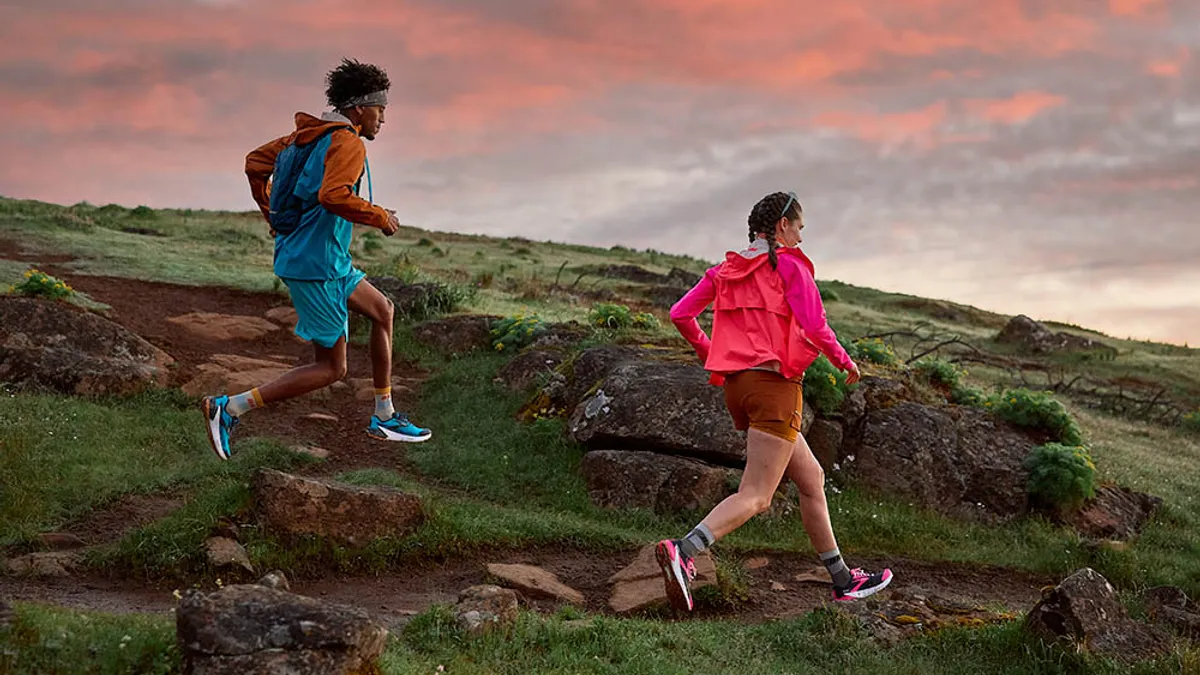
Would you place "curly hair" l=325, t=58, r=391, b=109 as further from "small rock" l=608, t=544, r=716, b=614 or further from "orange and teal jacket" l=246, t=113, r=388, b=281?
"small rock" l=608, t=544, r=716, b=614

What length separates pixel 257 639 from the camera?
4855 millimetres

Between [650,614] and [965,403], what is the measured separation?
7129 mm

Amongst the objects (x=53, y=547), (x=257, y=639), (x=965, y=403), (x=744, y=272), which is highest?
(x=744, y=272)

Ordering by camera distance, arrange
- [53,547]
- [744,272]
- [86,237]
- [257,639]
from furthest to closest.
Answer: [86,237]
[53,547]
[744,272]
[257,639]

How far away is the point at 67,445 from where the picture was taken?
399 inches

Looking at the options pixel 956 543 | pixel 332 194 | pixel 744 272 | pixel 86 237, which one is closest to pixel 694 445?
pixel 956 543

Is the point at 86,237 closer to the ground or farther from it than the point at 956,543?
farther from it

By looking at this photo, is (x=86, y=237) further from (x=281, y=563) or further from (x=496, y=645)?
(x=496, y=645)

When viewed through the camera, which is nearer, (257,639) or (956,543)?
(257,639)

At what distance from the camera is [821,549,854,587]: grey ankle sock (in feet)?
23.4

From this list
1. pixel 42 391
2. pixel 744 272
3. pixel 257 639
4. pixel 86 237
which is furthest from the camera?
pixel 86 237

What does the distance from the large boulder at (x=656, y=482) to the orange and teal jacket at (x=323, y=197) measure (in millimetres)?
3783

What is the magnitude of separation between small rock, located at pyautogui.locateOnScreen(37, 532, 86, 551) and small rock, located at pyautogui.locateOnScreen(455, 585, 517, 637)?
378 cm

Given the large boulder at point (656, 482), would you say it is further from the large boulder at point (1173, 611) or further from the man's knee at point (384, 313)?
the large boulder at point (1173, 611)
